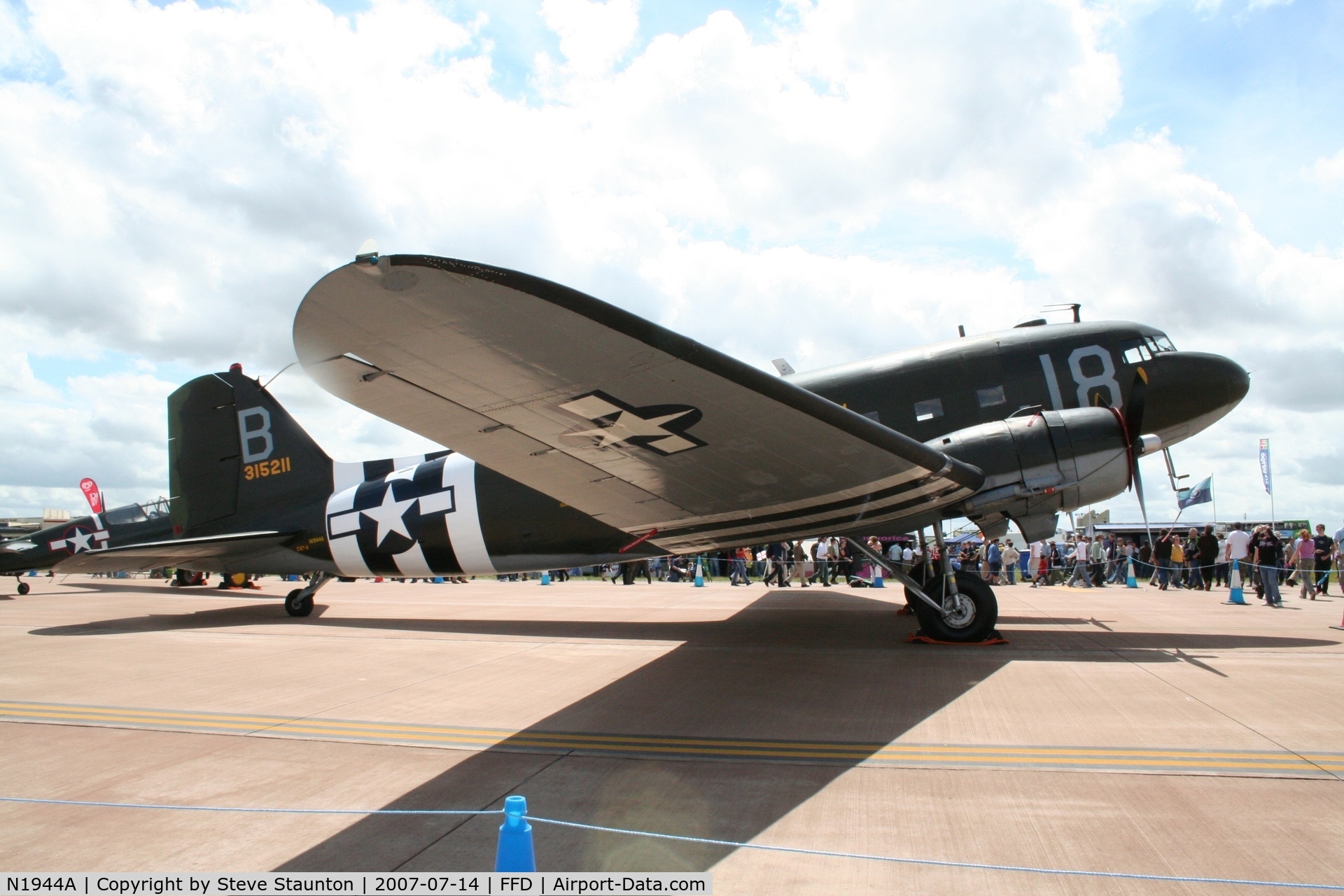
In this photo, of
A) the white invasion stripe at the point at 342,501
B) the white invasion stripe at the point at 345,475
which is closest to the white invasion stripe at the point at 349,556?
the white invasion stripe at the point at 342,501

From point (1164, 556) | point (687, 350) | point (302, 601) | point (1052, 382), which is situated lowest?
point (1164, 556)

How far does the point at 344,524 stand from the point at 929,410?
9005mm

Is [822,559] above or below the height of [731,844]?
above

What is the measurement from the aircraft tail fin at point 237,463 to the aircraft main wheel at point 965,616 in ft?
31.4

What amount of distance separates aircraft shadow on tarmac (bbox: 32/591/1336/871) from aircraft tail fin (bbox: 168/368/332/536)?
236 centimetres

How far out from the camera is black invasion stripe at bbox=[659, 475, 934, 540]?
7.11 metres

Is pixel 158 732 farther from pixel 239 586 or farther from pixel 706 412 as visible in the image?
pixel 239 586

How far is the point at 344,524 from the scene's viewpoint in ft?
38.8

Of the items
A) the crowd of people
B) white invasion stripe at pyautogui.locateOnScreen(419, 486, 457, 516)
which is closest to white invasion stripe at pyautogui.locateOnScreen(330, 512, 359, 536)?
white invasion stripe at pyautogui.locateOnScreen(419, 486, 457, 516)

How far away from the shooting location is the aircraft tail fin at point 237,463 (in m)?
12.6

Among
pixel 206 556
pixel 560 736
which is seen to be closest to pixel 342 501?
pixel 206 556

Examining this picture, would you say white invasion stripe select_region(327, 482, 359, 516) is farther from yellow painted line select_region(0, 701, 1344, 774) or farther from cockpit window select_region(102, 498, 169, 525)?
cockpit window select_region(102, 498, 169, 525)

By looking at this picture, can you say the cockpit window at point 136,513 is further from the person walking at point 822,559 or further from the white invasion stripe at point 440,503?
the person walking at point 822,559

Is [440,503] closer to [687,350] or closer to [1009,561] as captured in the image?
[687,350]
